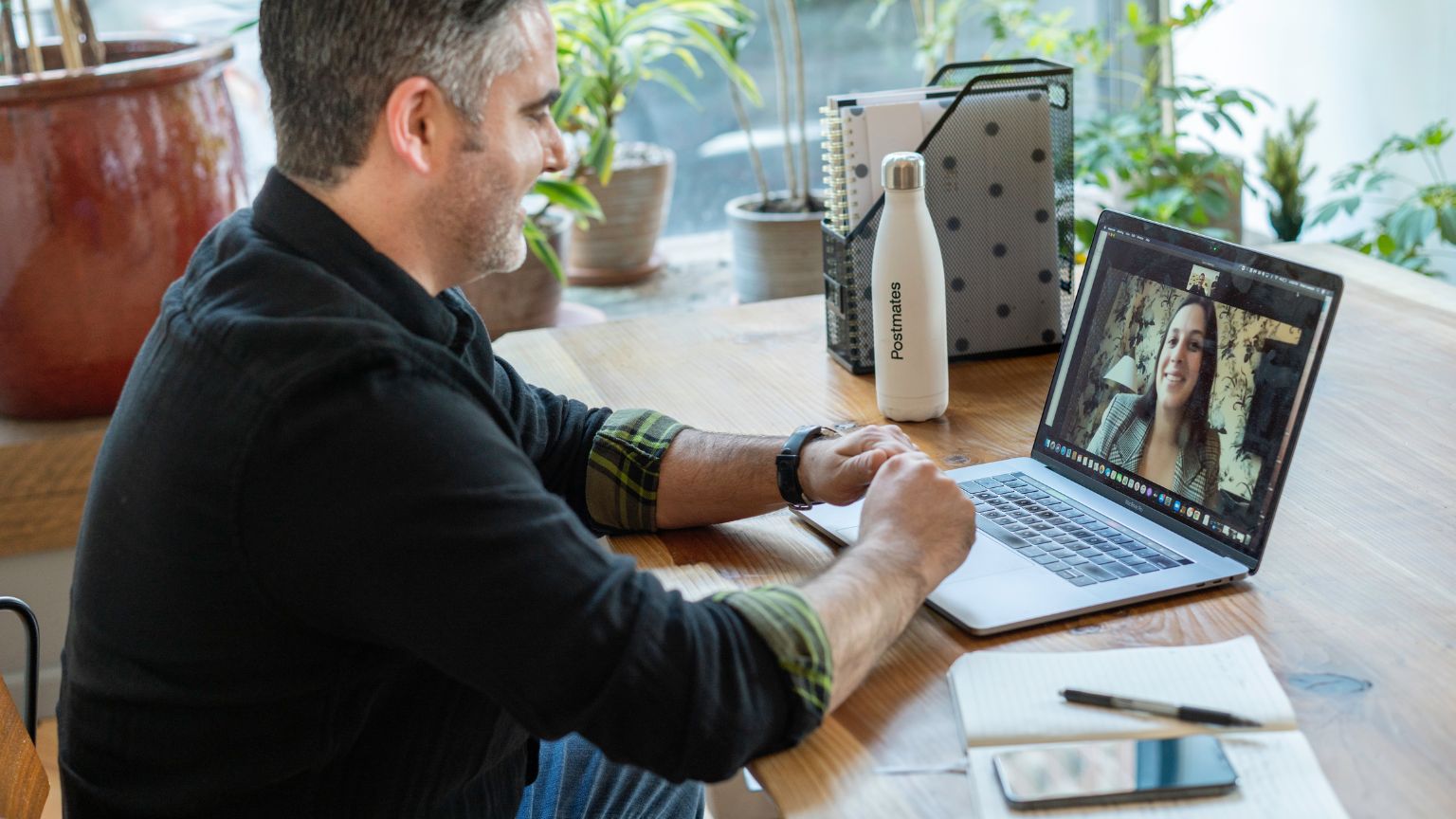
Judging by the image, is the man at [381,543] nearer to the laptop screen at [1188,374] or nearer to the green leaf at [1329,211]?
the laptop screen at [1188,374]

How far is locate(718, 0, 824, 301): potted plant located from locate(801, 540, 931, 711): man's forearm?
1.96 metres

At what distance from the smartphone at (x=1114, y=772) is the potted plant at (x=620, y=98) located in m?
2.15

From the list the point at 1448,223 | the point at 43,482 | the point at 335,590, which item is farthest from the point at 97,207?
the point at 1448,223

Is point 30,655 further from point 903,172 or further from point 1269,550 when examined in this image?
point 1269,550

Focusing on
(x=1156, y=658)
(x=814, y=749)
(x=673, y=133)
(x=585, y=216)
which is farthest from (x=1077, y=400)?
(x=673, y=133)

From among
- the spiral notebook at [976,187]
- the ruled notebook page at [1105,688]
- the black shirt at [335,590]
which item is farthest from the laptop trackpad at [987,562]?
the spiral notebook at [976,187]

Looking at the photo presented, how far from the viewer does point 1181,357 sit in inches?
43.8

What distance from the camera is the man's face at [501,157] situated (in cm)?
100

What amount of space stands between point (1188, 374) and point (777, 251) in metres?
1.95

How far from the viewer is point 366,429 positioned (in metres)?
0.84

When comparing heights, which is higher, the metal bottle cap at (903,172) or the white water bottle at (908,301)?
the metal bottle cap at (903,172)

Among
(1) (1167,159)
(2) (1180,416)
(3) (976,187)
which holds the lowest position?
(1) (1167,159)

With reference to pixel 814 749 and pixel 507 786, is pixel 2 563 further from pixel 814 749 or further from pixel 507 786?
pixel 814 749

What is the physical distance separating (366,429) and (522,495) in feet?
0.33
